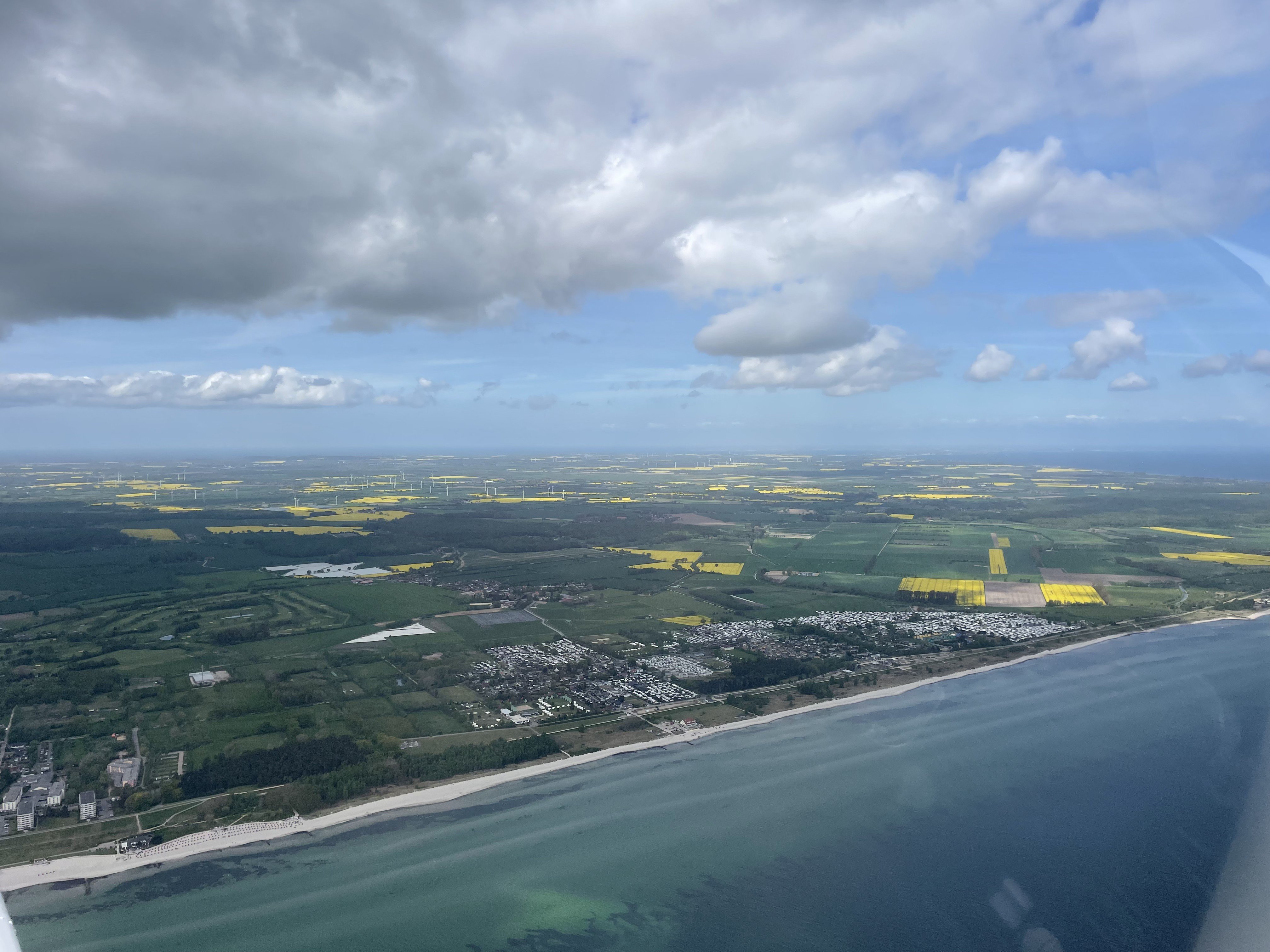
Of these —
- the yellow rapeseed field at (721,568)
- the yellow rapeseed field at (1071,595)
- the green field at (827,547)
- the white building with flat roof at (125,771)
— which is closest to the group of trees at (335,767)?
the white building with flat roof at (125,771)

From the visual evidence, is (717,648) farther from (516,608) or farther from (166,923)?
(166,923)

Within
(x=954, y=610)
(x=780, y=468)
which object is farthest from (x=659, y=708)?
(x=780, y=468)

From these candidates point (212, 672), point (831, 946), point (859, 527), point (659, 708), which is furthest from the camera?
point (859, 527)

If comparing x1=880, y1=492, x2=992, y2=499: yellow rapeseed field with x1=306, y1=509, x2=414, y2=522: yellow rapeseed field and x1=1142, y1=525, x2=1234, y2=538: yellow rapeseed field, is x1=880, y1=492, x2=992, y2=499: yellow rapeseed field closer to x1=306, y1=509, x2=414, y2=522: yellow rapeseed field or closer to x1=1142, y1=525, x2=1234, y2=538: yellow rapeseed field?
x1=1142, y1=525, x2=1234, y2=538: yellow rapeseed field

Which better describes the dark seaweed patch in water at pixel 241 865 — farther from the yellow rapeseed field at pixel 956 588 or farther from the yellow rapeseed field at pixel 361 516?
the yellow rapeseed field at pixel 361 516

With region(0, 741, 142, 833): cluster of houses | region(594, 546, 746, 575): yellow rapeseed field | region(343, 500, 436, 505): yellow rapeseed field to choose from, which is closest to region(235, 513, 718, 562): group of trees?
region(594, 546, 746, 575): yellow rapeseed field

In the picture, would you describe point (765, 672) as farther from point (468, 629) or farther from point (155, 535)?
point (155, 535)

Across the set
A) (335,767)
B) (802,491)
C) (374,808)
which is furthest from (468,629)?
(802,491)
